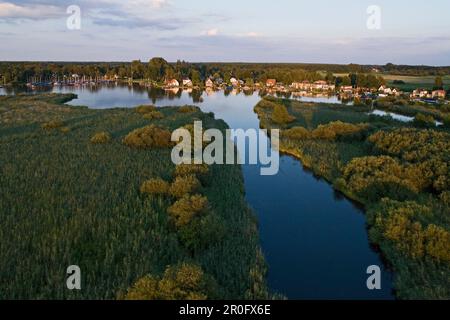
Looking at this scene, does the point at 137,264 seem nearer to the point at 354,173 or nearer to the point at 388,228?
the point at 388,228

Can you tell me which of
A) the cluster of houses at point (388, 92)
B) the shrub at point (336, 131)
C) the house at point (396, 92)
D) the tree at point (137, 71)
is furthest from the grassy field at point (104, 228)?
the tree at point (137, 71)

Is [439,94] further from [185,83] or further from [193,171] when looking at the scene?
[193,171]

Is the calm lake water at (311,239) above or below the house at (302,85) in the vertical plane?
below

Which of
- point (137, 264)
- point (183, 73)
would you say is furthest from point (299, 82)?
point (137, 264)

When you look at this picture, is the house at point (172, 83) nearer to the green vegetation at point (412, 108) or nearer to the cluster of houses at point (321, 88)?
the cluster of houses at point (321, 88)

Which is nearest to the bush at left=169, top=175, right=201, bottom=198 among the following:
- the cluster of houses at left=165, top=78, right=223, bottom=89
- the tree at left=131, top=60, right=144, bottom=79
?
the cluster of houses at left=165, top=78, right=223, bottom=89

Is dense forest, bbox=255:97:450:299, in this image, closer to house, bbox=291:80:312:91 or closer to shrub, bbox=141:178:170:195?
shrub, bbox=141:178:170:195
